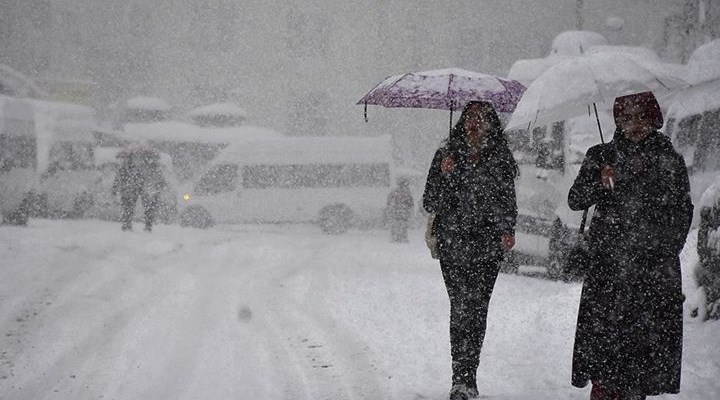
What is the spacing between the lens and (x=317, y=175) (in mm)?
17594

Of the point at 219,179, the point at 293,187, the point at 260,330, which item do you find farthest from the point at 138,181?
the point at 260,330

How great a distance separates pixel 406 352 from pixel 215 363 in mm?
1559

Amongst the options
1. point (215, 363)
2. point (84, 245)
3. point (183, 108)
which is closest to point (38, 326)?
point (215, 363)

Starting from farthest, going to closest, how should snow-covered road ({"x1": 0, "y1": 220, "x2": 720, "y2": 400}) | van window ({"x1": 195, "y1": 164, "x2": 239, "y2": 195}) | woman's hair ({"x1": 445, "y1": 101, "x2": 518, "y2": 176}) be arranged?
van window ({"x1": 195, "y1": 164, "x2": 239, "y2": 195}) < snow-covered road ({"x1": 0, "y1": 220, "x2": 720, "y2": 400}) < woman's hair ({"x1": 445, "y1": 101, "x2": 518, "y2": 176})

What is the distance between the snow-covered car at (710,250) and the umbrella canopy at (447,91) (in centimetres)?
195

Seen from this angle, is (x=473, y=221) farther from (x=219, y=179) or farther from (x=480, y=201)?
(x=219, y=179)

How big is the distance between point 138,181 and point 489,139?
41.0 feet

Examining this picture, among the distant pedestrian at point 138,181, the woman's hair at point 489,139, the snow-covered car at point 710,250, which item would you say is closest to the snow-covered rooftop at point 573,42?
the distant pedestrian at point 138,181

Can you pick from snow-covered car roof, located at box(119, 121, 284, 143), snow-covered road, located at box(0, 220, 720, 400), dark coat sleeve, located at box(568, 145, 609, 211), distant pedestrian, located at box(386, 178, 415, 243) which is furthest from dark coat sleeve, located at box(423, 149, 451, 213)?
snow-covered car roof, located at box(119, 121, 284, 143)

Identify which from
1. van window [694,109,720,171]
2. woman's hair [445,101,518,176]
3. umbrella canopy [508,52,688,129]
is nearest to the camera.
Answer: umbrella canopy [508,52,688,129]

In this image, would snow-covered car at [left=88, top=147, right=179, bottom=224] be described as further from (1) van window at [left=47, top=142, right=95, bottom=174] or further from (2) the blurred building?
(2) the blurred building

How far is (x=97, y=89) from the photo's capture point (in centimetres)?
3669

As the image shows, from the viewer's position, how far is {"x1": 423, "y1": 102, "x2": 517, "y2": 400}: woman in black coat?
15.5ft

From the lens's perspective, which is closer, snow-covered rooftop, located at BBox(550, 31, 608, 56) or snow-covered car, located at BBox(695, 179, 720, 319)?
snow-covered car, located at BBox(695, 179, 720, 319)
